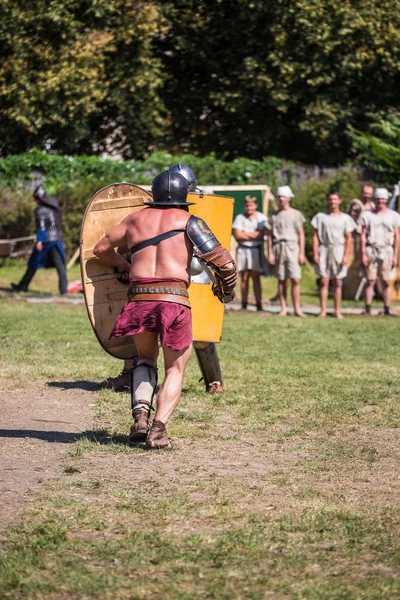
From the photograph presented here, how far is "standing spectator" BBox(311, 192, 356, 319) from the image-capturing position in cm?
1658

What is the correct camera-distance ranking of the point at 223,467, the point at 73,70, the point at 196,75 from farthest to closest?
the point at 196,75 < the point at 73,70 < the point at 223,467

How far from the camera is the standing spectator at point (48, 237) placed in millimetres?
18641

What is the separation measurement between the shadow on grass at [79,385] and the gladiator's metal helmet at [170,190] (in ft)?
9.69

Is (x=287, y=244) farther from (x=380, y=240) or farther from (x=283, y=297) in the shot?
(x=380, y=240)

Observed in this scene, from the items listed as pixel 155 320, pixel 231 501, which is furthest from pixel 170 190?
pixel 231 501

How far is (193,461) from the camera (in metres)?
6.54

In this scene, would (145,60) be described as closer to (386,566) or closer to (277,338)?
(277,338)

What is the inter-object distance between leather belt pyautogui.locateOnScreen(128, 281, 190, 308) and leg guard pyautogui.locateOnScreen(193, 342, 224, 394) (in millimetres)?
2348

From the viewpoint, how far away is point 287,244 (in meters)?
16.8

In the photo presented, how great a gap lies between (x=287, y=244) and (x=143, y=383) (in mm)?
10213

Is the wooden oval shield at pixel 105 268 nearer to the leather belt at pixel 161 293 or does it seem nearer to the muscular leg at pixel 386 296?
Answer: the leather belt at pixel 161 293

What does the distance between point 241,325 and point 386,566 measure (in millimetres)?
10595

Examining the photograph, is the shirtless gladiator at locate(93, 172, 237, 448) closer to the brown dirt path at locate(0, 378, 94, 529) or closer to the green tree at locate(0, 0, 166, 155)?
the brown dirt path at locate(0, 378, 94, 529)

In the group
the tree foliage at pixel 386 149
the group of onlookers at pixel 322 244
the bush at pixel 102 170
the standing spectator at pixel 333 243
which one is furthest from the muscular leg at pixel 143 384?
the bush at pixel 102 170
